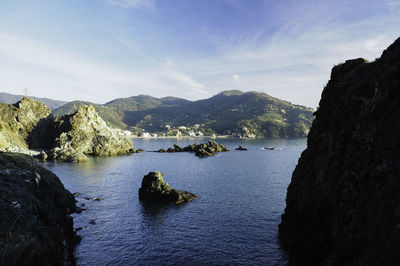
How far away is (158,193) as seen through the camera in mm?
57281

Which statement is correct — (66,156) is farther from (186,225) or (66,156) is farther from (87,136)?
(186,225)

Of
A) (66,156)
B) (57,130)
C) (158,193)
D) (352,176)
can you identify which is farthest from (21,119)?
(352,176)

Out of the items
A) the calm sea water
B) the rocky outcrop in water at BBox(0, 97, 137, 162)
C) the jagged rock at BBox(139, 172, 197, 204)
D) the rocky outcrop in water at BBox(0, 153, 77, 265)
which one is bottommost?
the calm sea water

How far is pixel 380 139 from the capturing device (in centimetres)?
2142

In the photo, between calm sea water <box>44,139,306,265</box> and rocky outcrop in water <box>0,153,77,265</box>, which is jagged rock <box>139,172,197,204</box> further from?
rocky outcrop in water <box>0,153,77,265</box>

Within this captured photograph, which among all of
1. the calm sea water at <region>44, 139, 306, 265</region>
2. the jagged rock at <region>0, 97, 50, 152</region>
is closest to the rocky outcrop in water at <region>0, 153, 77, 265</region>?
the calm sea water at <region>44, 139, 306, 265</region>

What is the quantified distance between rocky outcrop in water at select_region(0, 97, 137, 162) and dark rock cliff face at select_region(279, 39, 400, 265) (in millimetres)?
135794

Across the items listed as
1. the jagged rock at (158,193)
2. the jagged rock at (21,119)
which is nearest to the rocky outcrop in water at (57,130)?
the jagged rock at (21,119)

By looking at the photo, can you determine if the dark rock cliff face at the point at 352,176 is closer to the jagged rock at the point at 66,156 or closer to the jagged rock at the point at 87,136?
the jagged rock at the point at 66,156

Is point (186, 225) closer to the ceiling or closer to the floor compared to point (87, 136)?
closer to the floor

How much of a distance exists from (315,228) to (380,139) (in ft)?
46.4

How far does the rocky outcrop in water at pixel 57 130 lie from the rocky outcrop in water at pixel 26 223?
11287cm

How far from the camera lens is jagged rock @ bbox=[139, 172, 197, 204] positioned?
55688mm

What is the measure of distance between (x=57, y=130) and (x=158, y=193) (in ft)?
402
